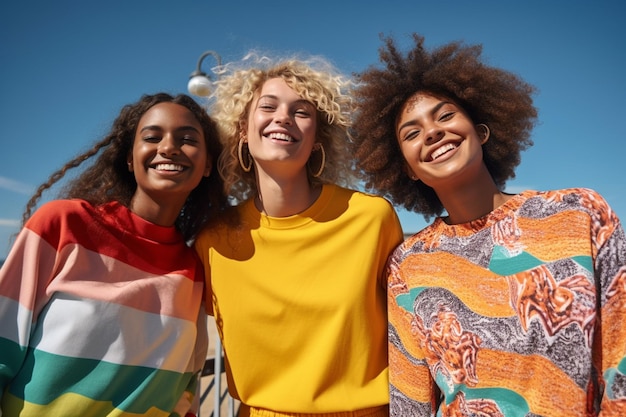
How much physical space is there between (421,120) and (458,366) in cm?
118

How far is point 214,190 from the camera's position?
288cm

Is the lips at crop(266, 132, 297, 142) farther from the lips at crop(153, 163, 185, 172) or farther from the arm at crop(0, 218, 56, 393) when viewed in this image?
the arm at crop(0, 218, 56, 393)

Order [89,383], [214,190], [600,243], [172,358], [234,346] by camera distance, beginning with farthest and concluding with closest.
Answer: [214,190], [234,346], [172,358], [89,383], [600,243]

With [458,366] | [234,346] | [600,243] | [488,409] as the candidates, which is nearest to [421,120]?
[600,243]

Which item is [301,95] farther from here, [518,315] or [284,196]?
[518,315]

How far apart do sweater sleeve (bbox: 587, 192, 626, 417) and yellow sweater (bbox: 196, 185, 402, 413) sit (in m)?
0.95

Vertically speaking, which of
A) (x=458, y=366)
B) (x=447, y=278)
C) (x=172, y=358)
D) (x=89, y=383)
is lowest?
(x=89, y=383)

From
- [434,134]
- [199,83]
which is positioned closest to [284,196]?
[434,134]

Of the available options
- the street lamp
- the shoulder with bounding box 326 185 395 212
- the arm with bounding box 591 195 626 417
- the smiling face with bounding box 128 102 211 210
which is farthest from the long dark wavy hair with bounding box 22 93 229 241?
the street lamp

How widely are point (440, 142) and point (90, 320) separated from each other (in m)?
1.82

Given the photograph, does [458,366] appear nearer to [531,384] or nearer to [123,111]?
[531,384]

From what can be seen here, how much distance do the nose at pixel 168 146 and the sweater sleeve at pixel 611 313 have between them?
2002 millimetres

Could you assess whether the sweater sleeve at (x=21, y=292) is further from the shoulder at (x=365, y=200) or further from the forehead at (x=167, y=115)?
the shoulder at (x=365, y=200)

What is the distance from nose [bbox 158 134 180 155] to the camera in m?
2.35
